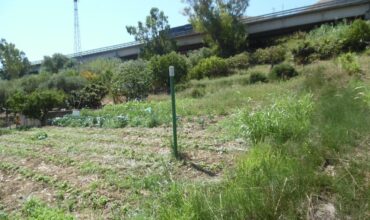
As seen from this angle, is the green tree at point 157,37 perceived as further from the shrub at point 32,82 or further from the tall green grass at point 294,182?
the tall green grass at point 294,182

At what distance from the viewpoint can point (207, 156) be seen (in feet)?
19.2

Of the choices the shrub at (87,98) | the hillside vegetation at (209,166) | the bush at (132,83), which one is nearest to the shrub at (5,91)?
the shrub at (87,98)

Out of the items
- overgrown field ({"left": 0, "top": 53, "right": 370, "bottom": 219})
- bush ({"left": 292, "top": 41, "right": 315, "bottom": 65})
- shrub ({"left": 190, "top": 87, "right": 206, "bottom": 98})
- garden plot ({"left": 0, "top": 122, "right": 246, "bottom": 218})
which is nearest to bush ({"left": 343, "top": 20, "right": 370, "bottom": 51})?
bush ({"left": 292, "top": 41, "right": 315, "bottom": 65})

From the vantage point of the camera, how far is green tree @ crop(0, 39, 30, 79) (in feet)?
194

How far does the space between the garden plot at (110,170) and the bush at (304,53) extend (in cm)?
1406

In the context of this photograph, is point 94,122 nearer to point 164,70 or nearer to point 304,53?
point 164,70

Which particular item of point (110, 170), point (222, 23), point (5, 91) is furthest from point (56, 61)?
point (110, 170)

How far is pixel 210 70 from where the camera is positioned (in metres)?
25.5

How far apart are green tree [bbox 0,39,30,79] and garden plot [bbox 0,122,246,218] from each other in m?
55.4

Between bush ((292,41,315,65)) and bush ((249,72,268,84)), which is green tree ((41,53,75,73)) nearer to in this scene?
bush ((292,41,315,65))

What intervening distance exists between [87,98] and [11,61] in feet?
148

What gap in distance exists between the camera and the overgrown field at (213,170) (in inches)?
135

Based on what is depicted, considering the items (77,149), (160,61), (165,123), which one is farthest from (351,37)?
(77,149)

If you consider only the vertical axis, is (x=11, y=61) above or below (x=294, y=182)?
above
